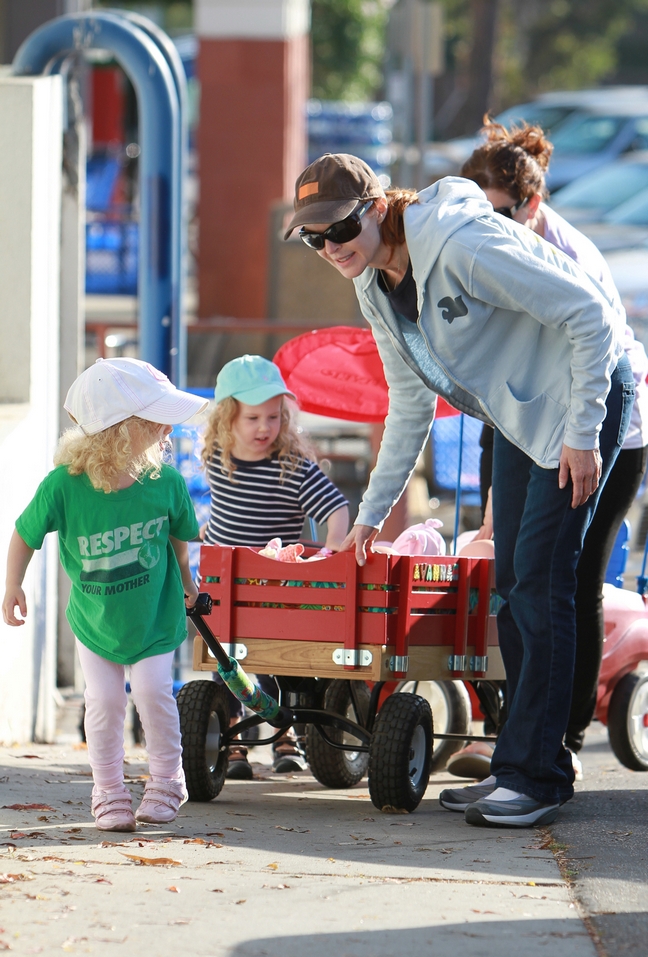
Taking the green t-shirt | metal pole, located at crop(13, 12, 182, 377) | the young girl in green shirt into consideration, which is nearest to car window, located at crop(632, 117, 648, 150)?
metal pole, located at crop(13, 12, 182, 377)

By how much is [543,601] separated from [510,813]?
2.01ft

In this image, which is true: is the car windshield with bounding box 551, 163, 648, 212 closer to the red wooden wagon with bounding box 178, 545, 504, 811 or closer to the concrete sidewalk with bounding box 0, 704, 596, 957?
the red wooden wagon with bounding box 178, 545, 504, 811

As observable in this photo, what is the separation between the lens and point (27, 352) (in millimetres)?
6250

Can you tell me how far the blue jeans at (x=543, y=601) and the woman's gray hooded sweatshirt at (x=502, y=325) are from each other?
0.46 feet

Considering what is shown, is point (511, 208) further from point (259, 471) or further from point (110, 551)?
point (110, 551)

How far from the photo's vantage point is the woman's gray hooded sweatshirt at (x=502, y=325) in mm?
4059

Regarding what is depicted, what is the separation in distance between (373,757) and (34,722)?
2323 millimetres

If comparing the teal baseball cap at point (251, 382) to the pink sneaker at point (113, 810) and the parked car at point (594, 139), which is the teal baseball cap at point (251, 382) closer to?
the pink sneaker at point (113, 810)

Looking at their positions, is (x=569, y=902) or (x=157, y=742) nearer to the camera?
(x=569, y=902)

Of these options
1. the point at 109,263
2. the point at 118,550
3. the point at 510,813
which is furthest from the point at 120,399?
the point at 109,263

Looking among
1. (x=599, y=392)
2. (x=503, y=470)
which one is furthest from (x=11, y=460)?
(x=599, y=392)

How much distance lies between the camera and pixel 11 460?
5.54 meters

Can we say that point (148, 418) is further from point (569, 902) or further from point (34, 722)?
point (34, 722)

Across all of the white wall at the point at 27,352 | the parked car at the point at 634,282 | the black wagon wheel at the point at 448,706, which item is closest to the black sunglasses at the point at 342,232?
the white wall at the point at 27,352
